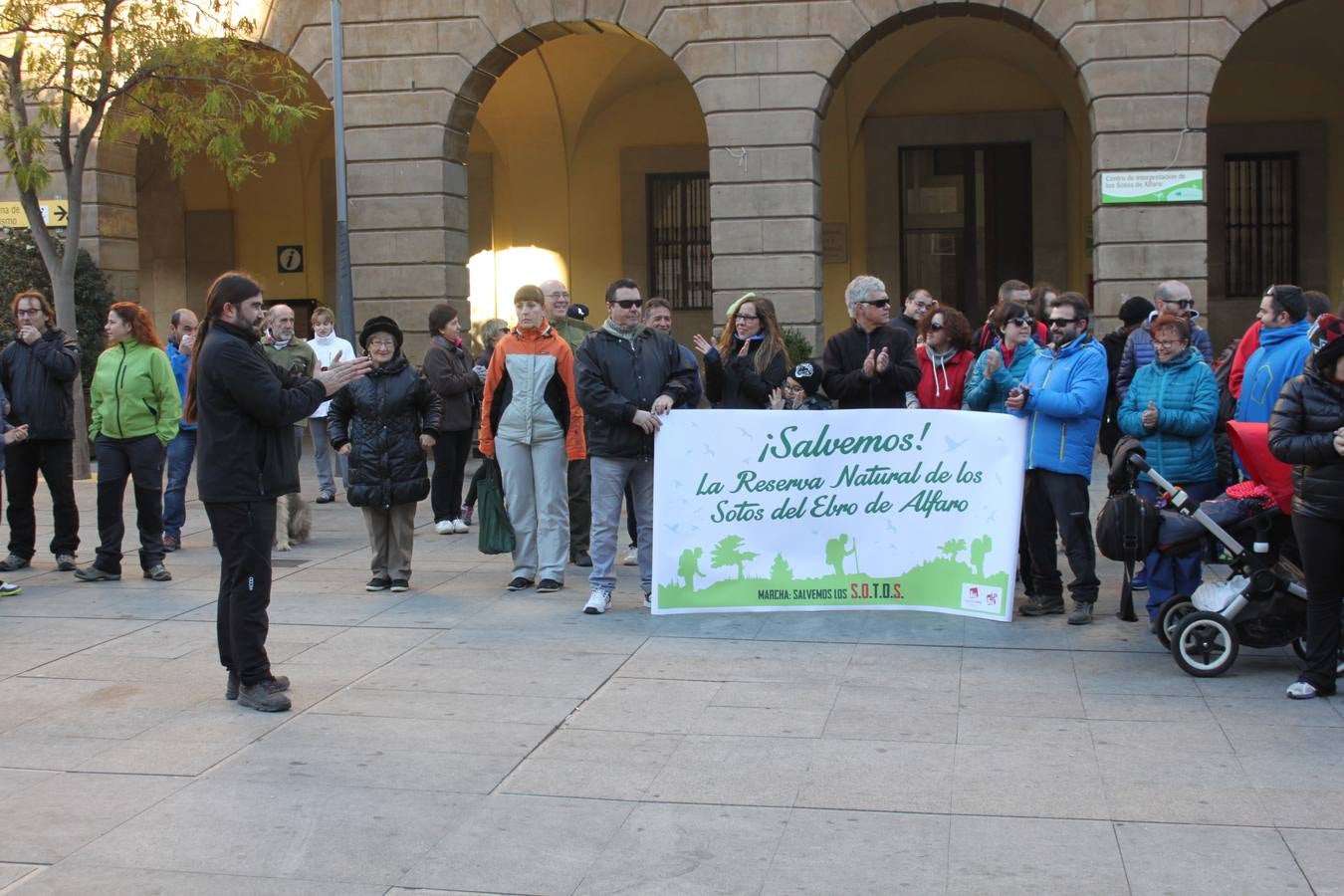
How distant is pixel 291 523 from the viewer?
12.0m

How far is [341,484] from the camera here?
1623 centimetres

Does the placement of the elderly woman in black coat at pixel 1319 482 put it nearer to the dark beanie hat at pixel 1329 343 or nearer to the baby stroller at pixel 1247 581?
the dark beanie hat at pixel 1329 343

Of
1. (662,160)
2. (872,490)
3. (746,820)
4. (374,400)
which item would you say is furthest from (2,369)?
(662,160)

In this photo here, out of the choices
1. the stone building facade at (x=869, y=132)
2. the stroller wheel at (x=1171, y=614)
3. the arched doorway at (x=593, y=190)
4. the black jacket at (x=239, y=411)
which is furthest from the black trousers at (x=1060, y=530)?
the arched doorway at (x=593, y=190)

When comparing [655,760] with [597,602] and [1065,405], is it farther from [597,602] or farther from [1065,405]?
[1065,405]

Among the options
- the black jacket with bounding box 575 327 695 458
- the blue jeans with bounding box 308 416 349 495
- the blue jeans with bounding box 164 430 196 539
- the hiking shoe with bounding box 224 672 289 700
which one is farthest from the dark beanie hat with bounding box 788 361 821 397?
the blue jeans with bounding box 308 416 349 495

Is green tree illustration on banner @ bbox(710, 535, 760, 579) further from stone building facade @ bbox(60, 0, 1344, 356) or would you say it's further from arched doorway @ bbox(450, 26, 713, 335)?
arched doorway @ bbox(450, 26, 713, 335)

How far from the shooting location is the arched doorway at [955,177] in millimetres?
22906

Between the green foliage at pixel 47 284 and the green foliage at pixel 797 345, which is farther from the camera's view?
the green foliage at pixel 47 284

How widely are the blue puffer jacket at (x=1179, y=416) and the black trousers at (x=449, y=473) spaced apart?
5811 mm

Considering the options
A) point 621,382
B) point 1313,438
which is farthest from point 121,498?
point 1313,438

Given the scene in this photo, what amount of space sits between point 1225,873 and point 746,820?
5.17ft

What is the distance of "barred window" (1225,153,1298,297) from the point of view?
2270 centimetres

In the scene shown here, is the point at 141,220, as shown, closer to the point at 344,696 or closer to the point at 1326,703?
the point at 344,696
